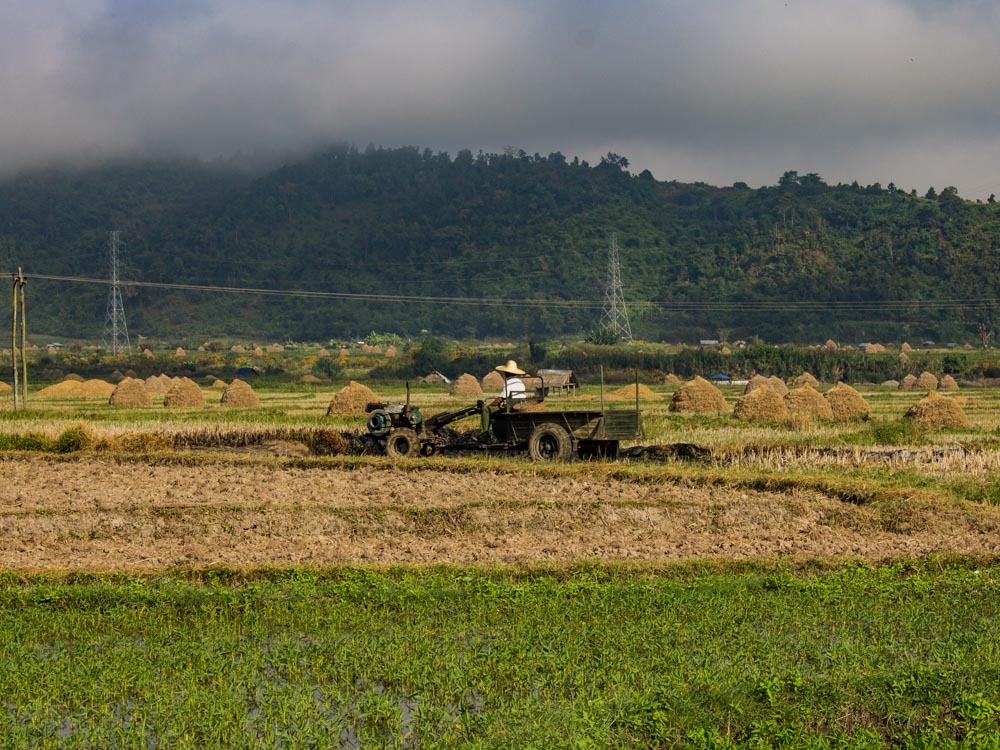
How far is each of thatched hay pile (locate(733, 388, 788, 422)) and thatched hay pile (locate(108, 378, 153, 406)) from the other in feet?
75.5

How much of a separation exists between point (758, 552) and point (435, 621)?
5324 millimetres

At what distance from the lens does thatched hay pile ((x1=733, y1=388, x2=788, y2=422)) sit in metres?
31.0

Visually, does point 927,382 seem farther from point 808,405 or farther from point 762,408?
point 762,408

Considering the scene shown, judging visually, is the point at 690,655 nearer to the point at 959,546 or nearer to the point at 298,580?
the point at 298,580

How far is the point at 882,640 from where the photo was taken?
377 inches

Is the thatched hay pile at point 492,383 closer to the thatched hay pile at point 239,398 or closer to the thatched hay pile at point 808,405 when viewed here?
the thatched hay pile at point 239,398

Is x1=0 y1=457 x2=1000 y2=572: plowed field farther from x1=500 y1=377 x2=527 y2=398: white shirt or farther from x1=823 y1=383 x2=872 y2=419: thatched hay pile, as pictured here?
x1=823 y1=383 x2=872 y2=419: thatched hay pile

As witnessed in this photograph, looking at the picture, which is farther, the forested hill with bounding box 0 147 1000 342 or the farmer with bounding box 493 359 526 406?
the forested hill with bounding box 0 147 1000 342

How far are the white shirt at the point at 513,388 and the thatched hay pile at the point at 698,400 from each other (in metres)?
14.4

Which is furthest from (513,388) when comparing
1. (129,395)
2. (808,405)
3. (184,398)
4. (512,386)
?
(129,395)

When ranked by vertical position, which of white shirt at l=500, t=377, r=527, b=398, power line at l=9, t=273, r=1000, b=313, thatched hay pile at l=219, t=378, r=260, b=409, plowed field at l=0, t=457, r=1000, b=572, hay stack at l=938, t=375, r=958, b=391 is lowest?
hay stack at l=938, t=375, r=958, b=391

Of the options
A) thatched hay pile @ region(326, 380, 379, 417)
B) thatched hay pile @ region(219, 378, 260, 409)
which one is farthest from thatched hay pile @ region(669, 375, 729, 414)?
thatched hay pile @ region(219, 378, 260, 409)

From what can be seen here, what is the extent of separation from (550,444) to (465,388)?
30520 millimetres

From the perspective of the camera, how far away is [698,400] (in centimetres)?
3534
